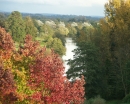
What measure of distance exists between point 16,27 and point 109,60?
158ft

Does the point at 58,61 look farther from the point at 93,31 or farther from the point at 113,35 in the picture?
the point at 93,31

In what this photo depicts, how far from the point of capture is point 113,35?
37.3m

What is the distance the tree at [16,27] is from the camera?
76875 millimetres

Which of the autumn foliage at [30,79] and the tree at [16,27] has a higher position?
the autumn foliage at [30,79]

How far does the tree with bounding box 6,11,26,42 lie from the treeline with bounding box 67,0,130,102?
42342 mm

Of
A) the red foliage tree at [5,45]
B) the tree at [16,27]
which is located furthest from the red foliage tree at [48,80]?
the tree at [16,27]

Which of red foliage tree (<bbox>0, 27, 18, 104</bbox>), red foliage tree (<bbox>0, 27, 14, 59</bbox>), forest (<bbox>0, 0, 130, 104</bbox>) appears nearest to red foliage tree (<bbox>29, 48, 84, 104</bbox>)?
forest (<bbox>0, 0, 130, 104</bbox>)

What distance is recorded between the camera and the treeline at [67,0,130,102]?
1230 inches

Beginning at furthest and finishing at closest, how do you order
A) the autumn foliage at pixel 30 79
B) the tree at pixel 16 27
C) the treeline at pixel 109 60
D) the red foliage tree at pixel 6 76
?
the tree at pixel 16 27, the treeline at pixel 109 60, the autumn foliage at pixel 30 79, the red foliage tree at pixel 6 76

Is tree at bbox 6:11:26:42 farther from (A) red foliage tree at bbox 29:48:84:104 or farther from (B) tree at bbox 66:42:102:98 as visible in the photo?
(A) red foliage tree at bbox 29:48:84:104

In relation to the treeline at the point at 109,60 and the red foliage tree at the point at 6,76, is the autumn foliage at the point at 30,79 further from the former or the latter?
the treeline at the point at 109,60

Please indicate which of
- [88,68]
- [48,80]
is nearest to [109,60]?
[88,68]

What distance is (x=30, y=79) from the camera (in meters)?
10.5

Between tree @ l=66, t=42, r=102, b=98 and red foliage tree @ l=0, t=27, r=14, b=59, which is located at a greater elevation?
red foliage tree @ l=0, t=27, r=14, b=59
